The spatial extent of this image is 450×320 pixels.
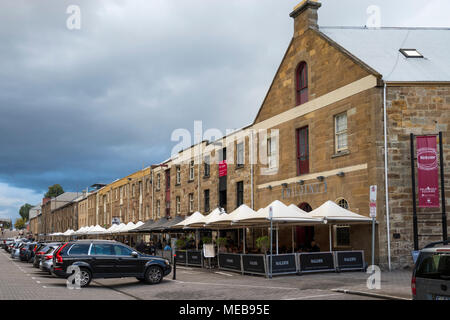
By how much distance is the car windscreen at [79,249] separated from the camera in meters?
17.6

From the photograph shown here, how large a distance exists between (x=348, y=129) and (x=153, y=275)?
10.9 metres

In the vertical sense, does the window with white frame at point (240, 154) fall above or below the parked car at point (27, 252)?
above

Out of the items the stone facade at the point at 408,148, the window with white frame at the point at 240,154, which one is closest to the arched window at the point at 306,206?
the stone facade at the point at 408,148

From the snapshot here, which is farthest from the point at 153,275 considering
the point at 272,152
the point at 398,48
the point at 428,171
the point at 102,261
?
the point at 398,48

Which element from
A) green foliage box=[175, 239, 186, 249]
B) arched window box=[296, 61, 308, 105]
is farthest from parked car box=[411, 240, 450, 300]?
green foliage box=[175, 239, 186, 249]

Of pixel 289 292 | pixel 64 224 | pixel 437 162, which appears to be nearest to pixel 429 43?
pixel 437 162

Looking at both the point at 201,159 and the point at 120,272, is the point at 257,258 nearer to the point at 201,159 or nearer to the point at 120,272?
the point at 120,272

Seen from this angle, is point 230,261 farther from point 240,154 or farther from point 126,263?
point 240,154

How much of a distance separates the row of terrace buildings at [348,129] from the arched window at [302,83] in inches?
2.2

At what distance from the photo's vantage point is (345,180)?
917 inches

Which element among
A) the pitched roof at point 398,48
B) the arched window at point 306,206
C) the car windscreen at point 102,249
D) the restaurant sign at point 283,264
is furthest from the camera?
the arched window at point 306,206

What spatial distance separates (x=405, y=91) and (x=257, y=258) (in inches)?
369

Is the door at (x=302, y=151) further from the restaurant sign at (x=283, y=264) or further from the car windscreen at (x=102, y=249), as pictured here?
the car windscreen at (x=102, y=249)

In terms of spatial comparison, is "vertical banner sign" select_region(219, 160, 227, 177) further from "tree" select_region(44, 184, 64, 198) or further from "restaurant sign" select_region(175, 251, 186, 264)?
"tree" select_region(44, 184, 64, 198)
